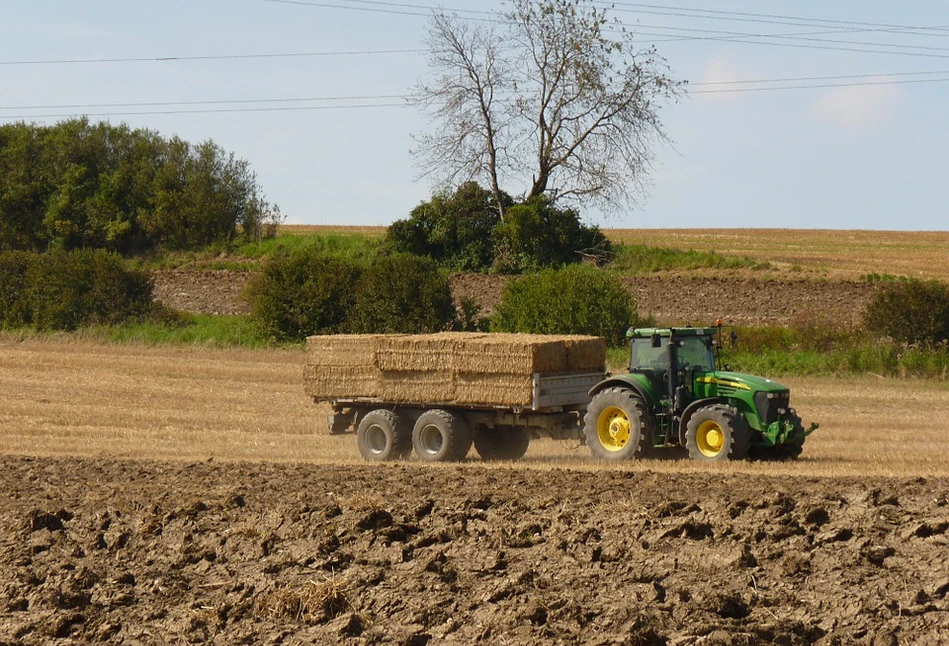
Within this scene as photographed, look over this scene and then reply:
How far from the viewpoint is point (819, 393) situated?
958 inches

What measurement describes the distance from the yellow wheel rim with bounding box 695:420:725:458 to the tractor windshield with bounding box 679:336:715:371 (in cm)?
80

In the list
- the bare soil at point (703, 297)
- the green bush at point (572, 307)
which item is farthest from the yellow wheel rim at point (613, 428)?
the bare soil at point (703, 297)

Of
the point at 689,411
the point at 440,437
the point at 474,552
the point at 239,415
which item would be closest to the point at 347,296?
the point at 239,415

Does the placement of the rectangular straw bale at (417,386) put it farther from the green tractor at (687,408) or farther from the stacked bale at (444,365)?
the green tractor at (687,408)

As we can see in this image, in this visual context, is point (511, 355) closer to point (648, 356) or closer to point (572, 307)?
point (648, 356)

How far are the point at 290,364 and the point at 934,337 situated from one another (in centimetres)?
1524

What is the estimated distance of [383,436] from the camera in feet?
55.6

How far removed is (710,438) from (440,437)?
377 centimetres

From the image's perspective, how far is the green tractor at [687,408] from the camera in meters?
14.6

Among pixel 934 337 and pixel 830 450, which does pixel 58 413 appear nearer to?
pixel 830 450

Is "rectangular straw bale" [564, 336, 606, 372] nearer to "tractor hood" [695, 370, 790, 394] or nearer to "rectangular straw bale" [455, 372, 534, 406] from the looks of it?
"rectangular straw bale" [455, 372, 534, 406]

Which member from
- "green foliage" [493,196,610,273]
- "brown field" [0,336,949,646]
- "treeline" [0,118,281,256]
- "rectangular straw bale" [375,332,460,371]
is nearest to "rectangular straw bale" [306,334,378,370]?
"rectangular straw bale" [375,332,460,371]

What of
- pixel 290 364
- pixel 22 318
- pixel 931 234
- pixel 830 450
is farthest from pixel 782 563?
pixel 931 234

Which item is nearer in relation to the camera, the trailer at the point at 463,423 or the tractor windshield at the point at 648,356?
the tractor windshield at the point at 648,356
